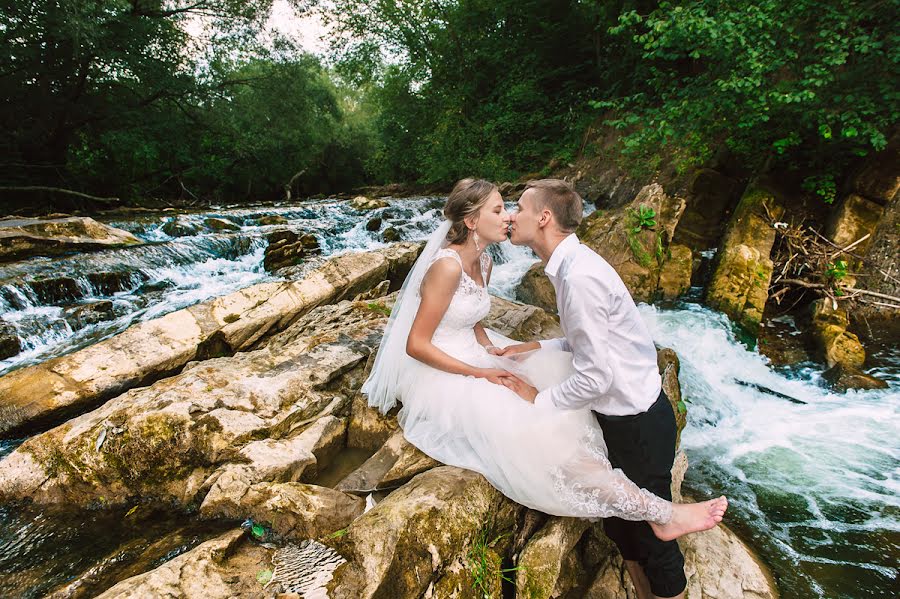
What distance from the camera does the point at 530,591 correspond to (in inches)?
70.8

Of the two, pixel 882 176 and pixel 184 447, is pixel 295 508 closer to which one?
pixel 184 447

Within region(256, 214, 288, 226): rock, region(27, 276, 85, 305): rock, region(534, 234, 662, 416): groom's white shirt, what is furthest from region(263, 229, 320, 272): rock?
region(534, 234, 662, 416): groom's white shirt

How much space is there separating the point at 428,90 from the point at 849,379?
16896mm

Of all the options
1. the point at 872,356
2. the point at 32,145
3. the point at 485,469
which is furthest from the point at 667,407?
the point at 32,145

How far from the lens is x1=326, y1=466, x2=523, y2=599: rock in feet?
5.28

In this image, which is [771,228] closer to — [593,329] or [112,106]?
[593,329]

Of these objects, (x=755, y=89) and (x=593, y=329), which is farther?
(x=755, y=89)

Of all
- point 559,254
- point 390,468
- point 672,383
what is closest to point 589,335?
point 559,254

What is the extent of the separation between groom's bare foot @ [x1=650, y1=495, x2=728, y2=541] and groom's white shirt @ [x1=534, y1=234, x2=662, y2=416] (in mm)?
543

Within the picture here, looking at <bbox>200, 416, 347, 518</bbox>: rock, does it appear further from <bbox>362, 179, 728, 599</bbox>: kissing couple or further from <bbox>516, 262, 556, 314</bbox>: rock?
<bbox>516, 262, 556, 314</bbox>: rock

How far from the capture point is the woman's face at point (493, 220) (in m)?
2.34

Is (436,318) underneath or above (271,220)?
underneath

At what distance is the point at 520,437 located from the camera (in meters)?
1.96

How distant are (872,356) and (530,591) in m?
6.10
